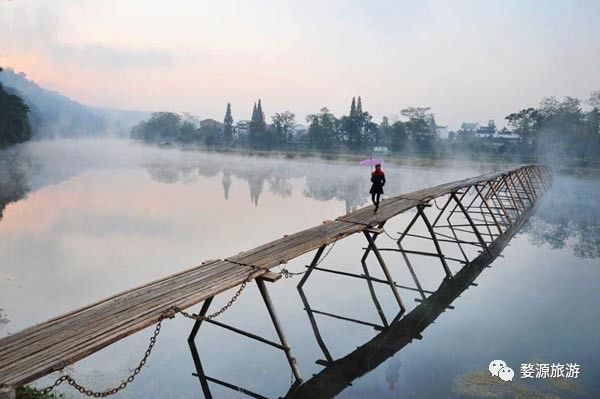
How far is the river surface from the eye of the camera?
768cm

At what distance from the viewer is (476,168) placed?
56156 millimetres

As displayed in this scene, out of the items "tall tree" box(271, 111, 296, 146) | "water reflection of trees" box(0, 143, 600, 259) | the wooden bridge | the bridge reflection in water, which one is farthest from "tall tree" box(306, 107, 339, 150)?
the wooden bridge

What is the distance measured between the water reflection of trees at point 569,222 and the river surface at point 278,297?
168 millimetres

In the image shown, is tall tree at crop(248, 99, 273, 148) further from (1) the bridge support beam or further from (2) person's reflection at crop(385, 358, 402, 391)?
(1) the bridge support beam

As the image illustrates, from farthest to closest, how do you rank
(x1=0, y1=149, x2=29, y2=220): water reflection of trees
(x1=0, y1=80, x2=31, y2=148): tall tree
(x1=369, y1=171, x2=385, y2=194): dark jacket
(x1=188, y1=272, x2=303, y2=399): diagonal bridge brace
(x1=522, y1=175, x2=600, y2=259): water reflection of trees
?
(x1=0, y1=80, x2=31, y2=148): tall tree → (x1=0, y1=149, x2=29, y2=220): water reflection of trees → (x1=522, y1=175, x2=600, y2=259): water reflection of trees → (x1=369, y1=171, x2=385, y2=194): dark jacket → (x1=188, y1=272, x2=303, y2=399): diagonal bridge brace

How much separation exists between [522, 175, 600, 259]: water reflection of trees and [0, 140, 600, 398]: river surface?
168 millimetres

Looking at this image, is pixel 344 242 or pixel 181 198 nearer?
pixel 344 242

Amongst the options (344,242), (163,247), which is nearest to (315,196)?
(344,242)

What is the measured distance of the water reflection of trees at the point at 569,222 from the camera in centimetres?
1873

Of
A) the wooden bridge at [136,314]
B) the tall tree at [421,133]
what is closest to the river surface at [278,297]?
the wooden bridge at [136,314]

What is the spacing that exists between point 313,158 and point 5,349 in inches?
2588

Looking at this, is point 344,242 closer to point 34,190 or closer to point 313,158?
point 34,190

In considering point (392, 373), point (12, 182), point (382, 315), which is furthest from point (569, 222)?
point (12, 182)

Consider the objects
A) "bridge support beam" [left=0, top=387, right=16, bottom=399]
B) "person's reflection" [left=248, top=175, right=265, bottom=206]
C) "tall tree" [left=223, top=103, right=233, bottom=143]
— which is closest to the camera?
"bridge support beam" [left=0, top=387, right=16, bottom=399]
